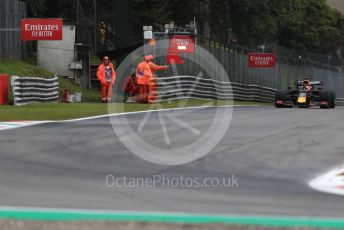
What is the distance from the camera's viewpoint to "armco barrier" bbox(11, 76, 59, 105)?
846 inches

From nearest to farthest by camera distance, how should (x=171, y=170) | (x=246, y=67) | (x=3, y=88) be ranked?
(x=171, y=170) < (x=3, y=88) < (x=246, y=67)

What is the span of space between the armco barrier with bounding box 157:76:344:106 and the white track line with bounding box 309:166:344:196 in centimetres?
1709

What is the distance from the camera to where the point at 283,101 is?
94.6 ft

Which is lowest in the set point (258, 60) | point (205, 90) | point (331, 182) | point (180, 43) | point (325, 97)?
point (331, 182)

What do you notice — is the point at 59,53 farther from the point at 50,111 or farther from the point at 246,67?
the point at 50,111

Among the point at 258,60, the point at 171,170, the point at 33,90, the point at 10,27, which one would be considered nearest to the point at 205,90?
the point at 10,27

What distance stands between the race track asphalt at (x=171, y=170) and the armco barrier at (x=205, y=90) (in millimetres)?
12365

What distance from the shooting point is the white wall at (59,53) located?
111ft

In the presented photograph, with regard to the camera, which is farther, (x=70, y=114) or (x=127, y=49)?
(x=127, y=49)

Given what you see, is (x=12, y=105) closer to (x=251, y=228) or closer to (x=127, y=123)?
(x=127, y=123)

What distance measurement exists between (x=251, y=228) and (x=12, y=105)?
1641cm

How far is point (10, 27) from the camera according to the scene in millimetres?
31500

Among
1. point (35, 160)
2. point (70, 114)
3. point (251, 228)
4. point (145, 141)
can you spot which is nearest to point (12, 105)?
point (70, 114)

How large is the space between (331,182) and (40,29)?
20124 mm
